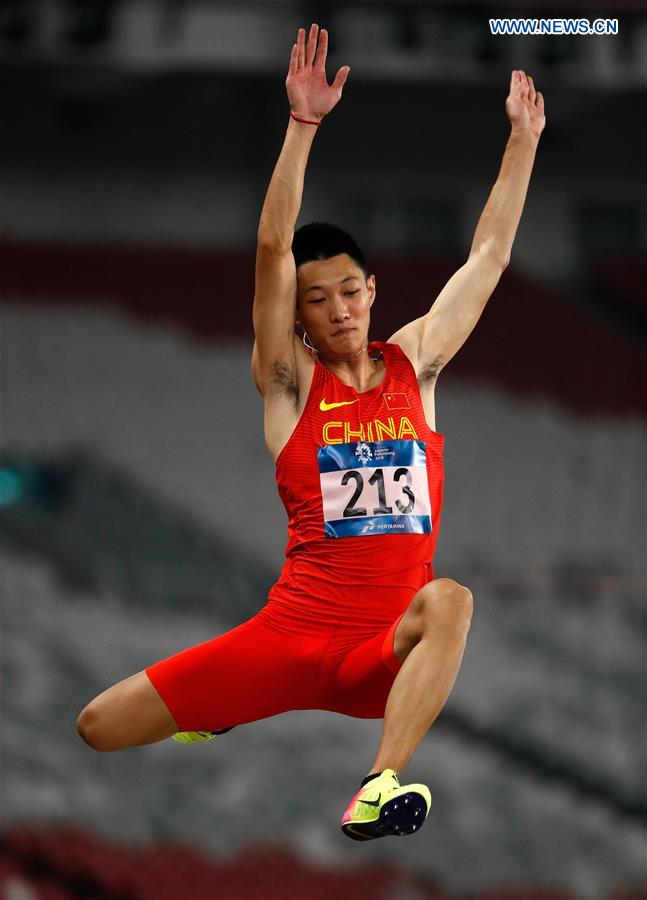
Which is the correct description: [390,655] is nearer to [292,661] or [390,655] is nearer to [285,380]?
[292,661]

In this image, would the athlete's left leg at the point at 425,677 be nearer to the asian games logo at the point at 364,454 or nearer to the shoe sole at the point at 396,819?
the shoe sole at the point at 396,819

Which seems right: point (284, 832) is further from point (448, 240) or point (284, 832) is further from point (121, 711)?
point (121, 711)

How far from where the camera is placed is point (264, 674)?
4.82 m

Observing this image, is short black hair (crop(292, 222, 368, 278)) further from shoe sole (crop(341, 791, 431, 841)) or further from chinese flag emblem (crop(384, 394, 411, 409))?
shoe sole (crop(341, 791, 431, 841))

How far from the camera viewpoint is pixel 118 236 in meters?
12.9

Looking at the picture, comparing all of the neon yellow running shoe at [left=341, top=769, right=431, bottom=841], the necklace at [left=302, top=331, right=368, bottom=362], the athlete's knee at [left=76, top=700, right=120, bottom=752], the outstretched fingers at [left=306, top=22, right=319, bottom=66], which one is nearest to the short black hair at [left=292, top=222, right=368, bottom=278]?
the necklace at [left=302, top=331, right=368, bottom=362]

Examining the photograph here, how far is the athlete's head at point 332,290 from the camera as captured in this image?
4.94m

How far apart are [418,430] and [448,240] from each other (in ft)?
27.5

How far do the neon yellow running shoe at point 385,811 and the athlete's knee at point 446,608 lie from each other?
0.49 meters

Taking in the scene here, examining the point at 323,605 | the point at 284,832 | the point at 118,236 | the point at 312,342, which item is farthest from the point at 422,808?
the point at 118,236

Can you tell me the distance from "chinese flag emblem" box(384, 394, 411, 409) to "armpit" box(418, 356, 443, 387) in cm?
13

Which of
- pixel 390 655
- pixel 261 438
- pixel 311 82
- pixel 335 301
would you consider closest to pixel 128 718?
pixel 390 655

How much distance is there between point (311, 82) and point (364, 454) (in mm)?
1265

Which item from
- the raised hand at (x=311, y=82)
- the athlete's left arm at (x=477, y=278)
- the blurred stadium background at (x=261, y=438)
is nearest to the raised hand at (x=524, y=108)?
the athlete's left arm at (x=477, y=278)
